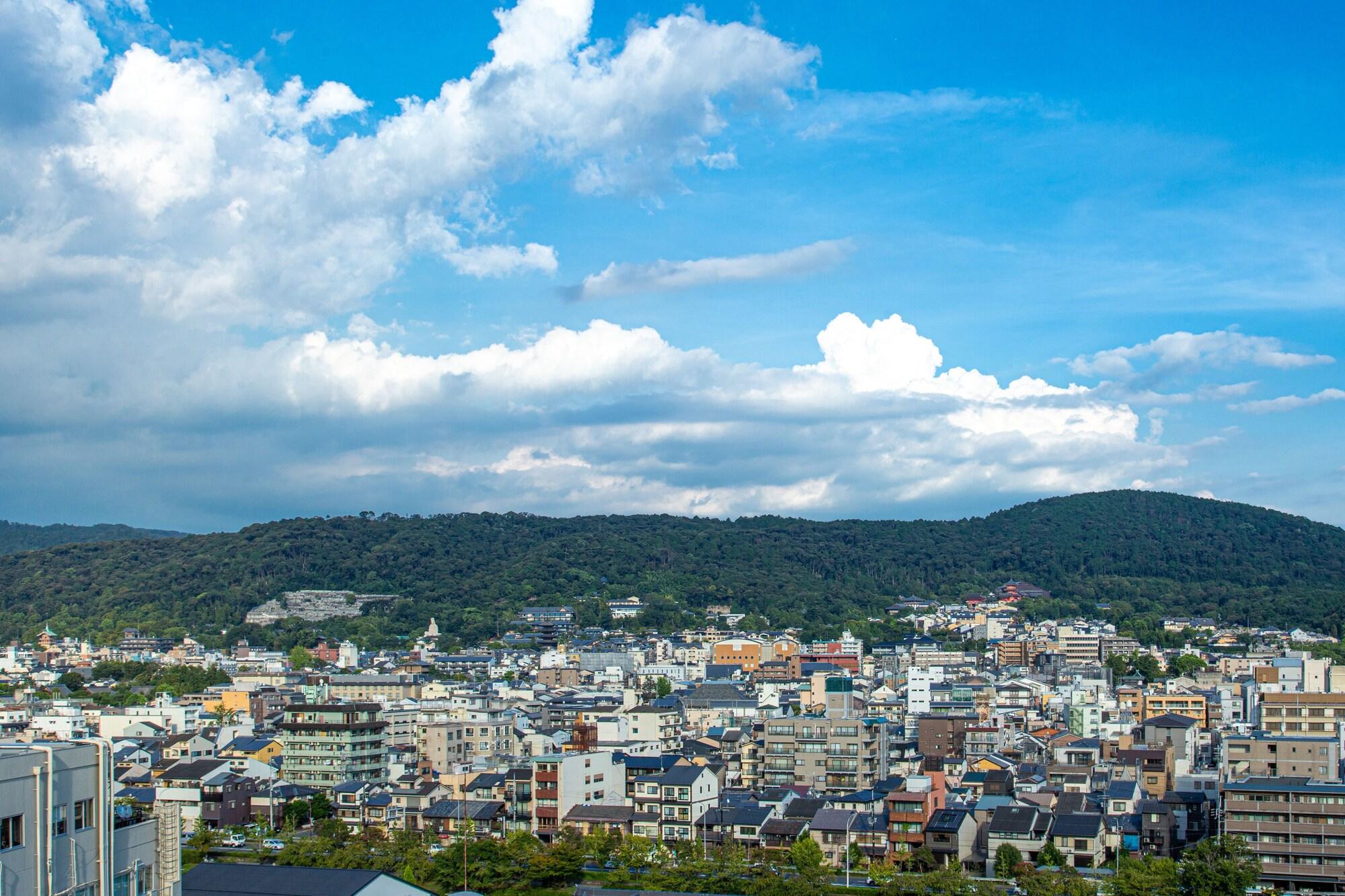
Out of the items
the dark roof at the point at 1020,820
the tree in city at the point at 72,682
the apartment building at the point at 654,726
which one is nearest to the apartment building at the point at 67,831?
the dark roof at the point at 1020,820

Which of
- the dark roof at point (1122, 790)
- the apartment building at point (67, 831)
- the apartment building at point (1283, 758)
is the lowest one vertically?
the dark roof at point (1122, 790)

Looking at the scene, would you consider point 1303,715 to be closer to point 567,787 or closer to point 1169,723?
point 1169,723

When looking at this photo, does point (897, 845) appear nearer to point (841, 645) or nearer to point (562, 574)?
point (841, 645)

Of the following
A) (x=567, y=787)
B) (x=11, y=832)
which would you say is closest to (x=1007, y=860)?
(x=567, y=787)

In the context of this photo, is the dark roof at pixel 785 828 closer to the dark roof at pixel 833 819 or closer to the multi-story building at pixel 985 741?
the dark roof at pixel 833 819

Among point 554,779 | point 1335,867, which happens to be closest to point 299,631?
point 554,779

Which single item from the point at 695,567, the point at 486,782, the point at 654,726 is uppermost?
the point at 695,567
